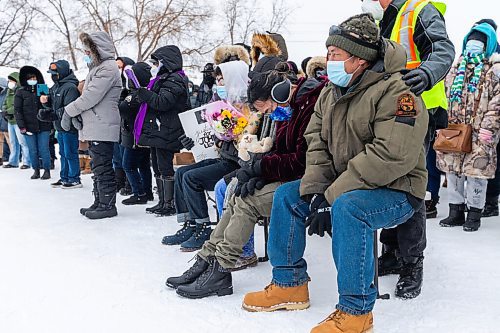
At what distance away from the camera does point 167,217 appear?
612cm

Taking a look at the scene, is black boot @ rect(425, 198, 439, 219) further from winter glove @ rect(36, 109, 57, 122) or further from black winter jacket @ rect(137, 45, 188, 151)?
winter glove @ rect(36, 109, 57, 122)

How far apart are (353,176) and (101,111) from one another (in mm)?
4040

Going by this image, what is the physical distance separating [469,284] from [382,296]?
0.69 meters

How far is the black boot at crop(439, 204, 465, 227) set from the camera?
5.39m

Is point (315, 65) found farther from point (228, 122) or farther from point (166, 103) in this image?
point (228, 122)

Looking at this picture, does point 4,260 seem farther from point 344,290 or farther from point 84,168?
point 84,168

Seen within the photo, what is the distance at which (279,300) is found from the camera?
330 centimetres

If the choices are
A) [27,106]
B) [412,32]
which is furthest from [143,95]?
[27,106]

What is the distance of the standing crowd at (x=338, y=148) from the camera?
9.39 ft

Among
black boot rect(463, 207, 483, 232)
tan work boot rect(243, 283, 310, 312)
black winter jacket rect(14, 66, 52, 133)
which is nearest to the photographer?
tan work boot rect(243, 283, 310, 312)

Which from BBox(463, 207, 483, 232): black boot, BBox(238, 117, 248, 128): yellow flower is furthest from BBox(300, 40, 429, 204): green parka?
BBox(463, 207, 483, 232): black boot

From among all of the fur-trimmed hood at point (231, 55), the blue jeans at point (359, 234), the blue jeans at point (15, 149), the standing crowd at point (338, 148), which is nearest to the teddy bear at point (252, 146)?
the standing crowd at point (338, 148)

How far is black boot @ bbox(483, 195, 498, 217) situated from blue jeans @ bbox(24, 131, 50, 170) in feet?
Answer: 23.1

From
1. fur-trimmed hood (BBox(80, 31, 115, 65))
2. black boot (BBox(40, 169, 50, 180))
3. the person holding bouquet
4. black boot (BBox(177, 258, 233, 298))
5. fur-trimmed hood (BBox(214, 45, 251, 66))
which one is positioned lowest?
black boot (BBox(40, 169, 50, 180))
